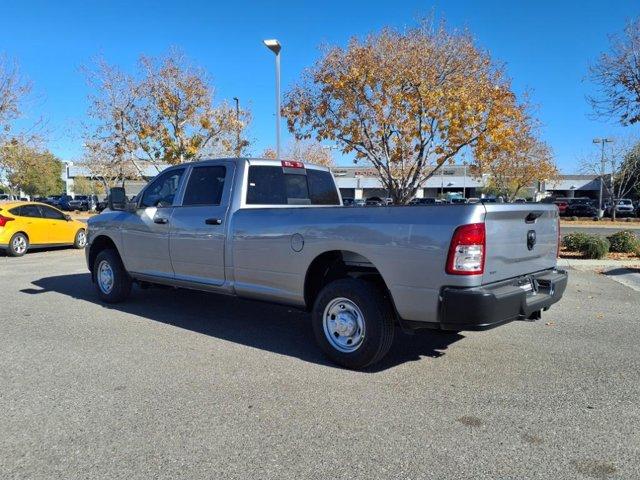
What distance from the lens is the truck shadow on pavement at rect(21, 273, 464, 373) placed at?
5.32 meters

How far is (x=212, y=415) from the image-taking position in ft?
12.4

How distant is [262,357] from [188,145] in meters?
16.5

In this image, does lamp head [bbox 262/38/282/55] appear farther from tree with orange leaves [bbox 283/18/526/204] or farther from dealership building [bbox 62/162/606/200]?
dealership building [bbox 62/162/606/200]

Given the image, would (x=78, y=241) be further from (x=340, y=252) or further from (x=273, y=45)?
(x=340, y=252)

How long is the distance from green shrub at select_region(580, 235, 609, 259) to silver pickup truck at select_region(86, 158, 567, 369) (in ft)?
26.7

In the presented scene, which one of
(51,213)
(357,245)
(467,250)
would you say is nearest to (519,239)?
(467,250)

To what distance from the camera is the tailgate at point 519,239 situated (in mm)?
4145

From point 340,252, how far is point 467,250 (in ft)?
4.24

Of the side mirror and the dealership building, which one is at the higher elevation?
the dealership building

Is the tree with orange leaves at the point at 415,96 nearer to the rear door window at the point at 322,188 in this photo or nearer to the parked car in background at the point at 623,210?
the rear door window at the point at 322,188

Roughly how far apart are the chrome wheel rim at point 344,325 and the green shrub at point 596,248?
9786 mm

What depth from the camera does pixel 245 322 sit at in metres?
6.53

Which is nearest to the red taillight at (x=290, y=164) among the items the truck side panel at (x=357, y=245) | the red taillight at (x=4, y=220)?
the truck side panel at (x=357, y=245)

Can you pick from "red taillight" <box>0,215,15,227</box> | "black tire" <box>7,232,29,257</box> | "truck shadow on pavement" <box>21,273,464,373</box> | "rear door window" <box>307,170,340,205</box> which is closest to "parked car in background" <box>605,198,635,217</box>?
"black tire" <box>7,232,29,257</box>
